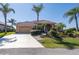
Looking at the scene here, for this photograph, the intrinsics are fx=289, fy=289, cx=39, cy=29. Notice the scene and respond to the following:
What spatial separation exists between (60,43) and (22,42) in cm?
111

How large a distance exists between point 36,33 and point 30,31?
0.19m

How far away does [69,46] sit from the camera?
8.40 metres

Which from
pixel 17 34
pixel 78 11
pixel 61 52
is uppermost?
pixel 78 11

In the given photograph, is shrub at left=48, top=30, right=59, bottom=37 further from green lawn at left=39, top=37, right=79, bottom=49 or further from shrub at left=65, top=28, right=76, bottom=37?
shrub at left=65, top=28, right=76, bottom=37

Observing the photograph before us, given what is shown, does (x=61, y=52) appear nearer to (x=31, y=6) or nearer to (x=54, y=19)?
(x=54, y=19)

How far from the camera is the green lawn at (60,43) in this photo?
8.41m

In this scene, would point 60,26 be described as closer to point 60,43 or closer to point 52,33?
point 52,33

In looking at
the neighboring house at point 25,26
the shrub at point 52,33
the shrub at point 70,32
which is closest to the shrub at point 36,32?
the neighboring house at point 25,26

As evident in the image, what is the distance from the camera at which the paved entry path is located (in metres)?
8.39

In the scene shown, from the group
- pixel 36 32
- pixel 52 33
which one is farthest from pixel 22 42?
pixel 52 33

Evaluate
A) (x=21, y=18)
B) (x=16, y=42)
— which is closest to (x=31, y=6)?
(x=21, y=18)

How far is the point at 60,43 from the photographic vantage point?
27.8 ft

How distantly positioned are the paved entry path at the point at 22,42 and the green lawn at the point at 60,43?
0.62 feet

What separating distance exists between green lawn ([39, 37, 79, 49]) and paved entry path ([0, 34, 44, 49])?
0.62ft
